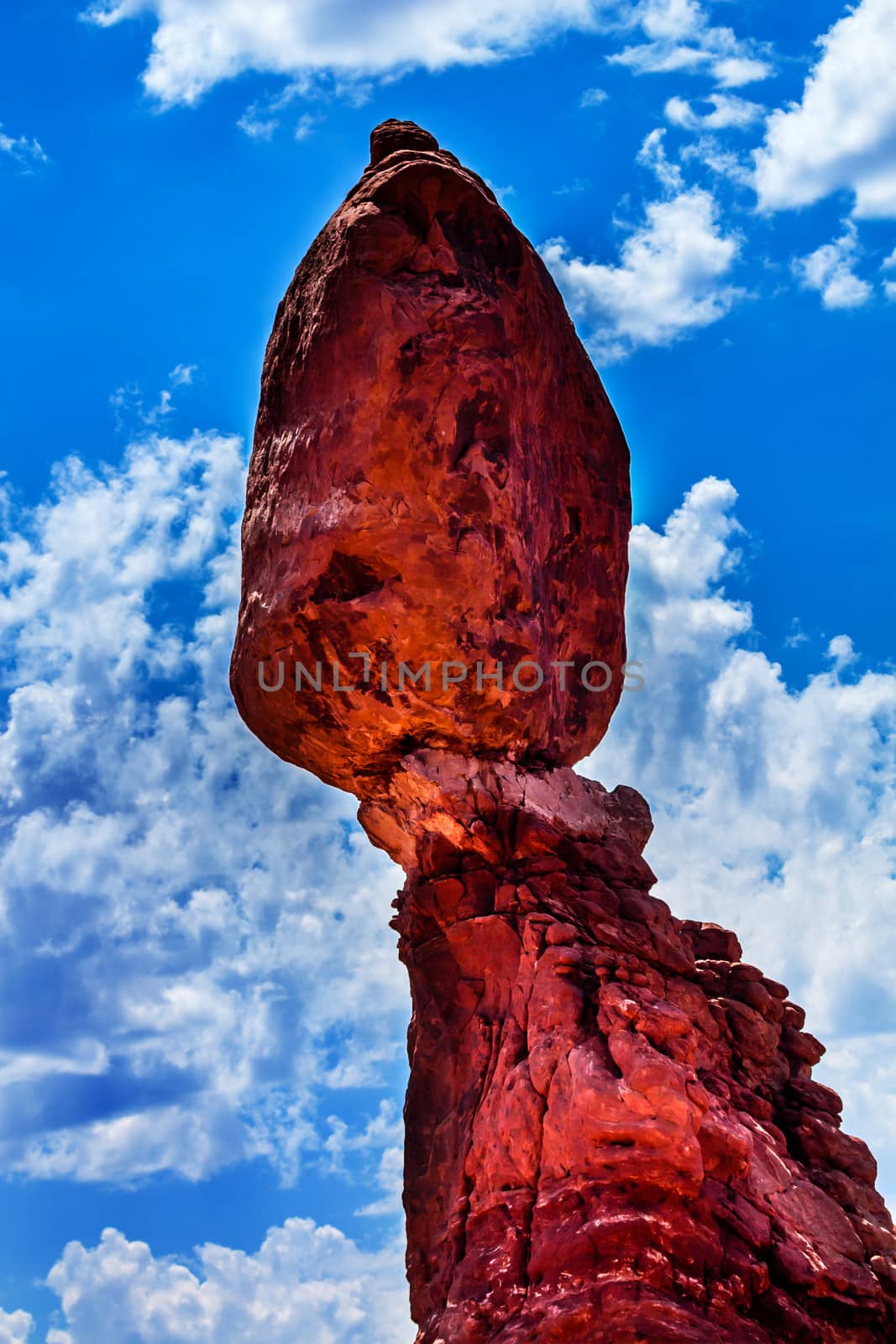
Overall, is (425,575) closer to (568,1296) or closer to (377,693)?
(377,693)

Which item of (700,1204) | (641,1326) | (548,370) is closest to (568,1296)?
(641,1326)

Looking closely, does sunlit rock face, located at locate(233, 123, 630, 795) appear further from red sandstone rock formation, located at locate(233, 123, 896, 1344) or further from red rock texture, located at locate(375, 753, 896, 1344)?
red rock texture, located at locate(375, 753, 896, 1344)

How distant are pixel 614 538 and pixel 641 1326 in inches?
355

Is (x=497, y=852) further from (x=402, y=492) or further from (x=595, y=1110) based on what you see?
(x=402, y=492)

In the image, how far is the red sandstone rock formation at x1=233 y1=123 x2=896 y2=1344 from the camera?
→ 11617mm

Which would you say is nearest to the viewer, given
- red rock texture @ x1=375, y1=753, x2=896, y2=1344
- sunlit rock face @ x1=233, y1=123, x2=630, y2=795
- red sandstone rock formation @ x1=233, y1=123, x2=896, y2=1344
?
red rock texture @ x1=375, y1=753, x2=896, y2=1344

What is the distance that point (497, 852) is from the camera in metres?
14.2

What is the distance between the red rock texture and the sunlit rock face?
758 mm

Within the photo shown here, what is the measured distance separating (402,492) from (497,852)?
3.50 m

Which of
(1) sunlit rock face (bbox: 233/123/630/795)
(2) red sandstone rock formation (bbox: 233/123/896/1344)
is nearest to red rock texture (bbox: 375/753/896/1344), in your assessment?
(2) red sandstone rock formation (bbox: 233/123/896/1344)

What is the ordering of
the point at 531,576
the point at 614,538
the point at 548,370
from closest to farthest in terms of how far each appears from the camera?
the point at 531,576 < the point at 548,370 < the point at 614,538

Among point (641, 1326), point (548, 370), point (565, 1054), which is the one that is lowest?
point (641, 1326)

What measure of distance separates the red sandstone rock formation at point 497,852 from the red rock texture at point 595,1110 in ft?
0.09

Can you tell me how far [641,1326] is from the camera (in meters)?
10.6
